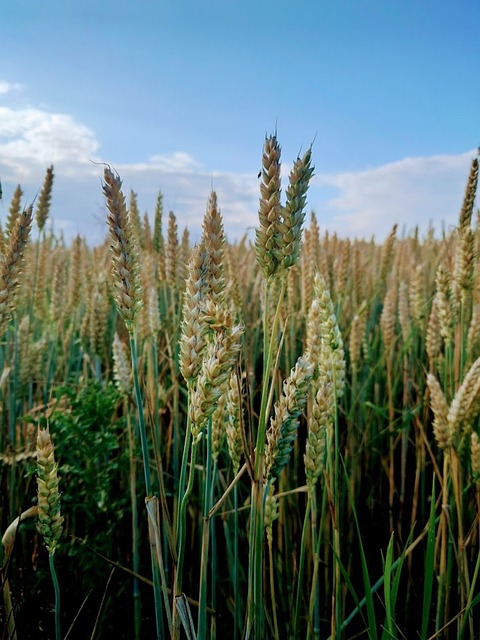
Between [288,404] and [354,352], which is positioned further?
Answer: [354,352]

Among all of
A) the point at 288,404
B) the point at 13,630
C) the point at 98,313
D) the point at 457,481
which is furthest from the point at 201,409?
the point at 98,313

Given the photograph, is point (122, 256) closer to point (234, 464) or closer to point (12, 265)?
point (12, 265)

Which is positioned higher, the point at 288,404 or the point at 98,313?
the point at 98,313

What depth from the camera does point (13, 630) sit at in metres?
1.11

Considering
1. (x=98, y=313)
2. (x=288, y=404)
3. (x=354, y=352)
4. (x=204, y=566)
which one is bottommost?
(x=204, y=566)

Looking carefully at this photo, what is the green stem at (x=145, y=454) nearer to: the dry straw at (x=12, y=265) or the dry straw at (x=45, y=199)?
the dry straw at (x=12, y=265)

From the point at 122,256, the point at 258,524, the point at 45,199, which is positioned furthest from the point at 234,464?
the point at 45,199

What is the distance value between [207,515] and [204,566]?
0.27 feet

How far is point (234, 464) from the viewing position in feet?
3.65

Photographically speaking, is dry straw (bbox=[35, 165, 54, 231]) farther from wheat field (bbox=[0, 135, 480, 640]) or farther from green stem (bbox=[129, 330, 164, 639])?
green stem (bbox=[129, 330, 164, 639])

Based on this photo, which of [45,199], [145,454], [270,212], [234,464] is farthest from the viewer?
[45,199]

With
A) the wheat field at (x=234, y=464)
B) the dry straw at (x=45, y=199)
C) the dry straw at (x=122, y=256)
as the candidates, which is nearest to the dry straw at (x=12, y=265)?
the wheat field at (x=234, y=464)

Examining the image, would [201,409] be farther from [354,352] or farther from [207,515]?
[354,352]

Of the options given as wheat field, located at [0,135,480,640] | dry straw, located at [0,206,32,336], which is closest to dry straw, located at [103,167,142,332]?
wheat field, located at [0,135,480,640]
